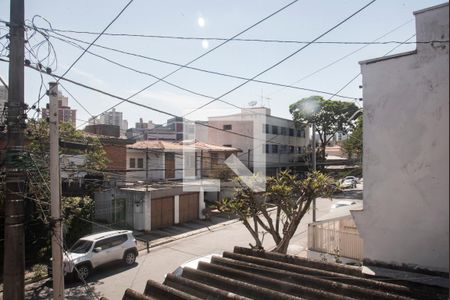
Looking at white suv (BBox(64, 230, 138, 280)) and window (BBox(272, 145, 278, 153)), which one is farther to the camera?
window (BBox(272, 145, 278, 153))

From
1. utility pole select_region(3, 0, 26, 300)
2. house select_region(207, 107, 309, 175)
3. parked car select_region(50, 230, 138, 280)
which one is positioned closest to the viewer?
utility pole select_region(3, 0, 26, 300)

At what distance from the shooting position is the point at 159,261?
1692 centimetres

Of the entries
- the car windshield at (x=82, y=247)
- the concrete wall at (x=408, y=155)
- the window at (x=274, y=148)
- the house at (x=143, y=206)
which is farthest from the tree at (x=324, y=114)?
the concrete wall at (x=408, y=155)

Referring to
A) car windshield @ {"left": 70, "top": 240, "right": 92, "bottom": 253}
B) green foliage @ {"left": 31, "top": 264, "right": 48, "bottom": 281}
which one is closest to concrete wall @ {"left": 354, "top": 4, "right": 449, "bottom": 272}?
car windshield @ {"left": 70, "top": 240, "right": 92, "bottom": 253}

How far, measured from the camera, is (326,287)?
421 centimetres

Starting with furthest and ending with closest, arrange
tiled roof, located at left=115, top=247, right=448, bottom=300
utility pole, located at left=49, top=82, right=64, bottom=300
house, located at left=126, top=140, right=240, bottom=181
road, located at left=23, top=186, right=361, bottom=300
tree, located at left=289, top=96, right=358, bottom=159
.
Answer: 1. tree, located at left=289, top=96, right=358, bottom=159
2. house, located at left=126, top=140, right=240, bottom=181
3. road, located at left=23, top=186, right=361, bottom=300
4. utility pole, located at left=49, top=82, right=64, bottom=300
5. tiled roof, located at left=115, top=247, right=448, bottom=300

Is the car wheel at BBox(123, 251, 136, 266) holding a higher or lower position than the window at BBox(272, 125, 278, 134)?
lower

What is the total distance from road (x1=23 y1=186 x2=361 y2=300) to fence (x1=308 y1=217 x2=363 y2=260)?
11.5ft

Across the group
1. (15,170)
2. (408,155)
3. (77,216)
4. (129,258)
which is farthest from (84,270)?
(408,155)

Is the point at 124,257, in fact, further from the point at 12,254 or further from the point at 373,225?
the point at 373,225

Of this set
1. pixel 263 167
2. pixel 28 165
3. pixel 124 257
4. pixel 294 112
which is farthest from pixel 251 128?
pixel 28 165

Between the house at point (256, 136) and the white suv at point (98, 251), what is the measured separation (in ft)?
73.9

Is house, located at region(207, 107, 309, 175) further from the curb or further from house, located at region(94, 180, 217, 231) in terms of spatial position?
house, located at region(94, 180, 217, 231)

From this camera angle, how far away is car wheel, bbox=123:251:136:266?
1628 centimetres
